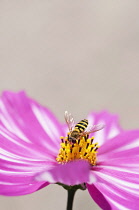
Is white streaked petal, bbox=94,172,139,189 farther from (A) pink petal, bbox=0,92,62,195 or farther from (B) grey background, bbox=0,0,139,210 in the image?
(B) grey background, bbox=0,0,139,210

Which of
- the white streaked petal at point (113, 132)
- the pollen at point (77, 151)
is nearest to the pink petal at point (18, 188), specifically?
the pollen at point (77, 151)

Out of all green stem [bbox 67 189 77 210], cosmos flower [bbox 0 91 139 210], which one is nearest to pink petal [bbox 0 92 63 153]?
cosmos flower [bbox 0 91 139 210]

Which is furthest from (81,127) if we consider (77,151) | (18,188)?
(18,188)

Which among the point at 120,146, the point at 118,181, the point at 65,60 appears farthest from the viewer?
the point at 65,60

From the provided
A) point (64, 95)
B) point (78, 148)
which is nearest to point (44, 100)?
point (64, 95)

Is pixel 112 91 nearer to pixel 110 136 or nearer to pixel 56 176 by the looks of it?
pixel 110 136

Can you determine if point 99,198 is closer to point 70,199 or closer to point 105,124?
point 70,199

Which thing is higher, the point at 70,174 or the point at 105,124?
the point at 105,124

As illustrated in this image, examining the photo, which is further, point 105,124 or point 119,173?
point 105,124
